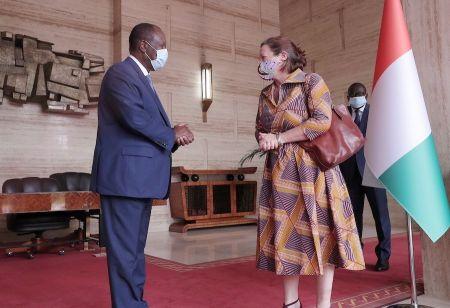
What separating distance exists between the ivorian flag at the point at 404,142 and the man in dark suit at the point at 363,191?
45.3 inches

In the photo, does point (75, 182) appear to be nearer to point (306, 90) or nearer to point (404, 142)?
point (306, 90)

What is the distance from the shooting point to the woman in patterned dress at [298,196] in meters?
1.67

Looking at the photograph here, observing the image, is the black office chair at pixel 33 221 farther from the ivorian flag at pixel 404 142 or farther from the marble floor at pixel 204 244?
the ivorian flag at pixel 404 142

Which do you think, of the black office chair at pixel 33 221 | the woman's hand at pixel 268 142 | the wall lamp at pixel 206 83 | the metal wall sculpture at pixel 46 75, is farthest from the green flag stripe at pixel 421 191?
the wall lamp at pixel 206 83

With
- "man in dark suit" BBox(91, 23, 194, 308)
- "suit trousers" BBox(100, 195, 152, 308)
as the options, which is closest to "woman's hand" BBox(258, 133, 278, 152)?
"man in dark suit" BBox(91, 23, 194, 308)

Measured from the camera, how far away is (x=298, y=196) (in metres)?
1.71

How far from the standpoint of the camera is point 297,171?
172 centimetres

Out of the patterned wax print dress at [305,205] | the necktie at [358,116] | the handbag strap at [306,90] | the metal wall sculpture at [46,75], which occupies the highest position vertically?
the metal wall sculpture at [46,75]

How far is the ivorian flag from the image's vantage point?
76.5 inches

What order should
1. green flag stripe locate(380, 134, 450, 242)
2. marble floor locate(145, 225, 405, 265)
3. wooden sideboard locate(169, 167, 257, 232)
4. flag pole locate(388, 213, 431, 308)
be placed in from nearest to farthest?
green flag stripe locate(380, 134, 450, 242) → flag pole locate(388, 213, 431, 308) → marble floor locate(145, 225, 405, 265) → wooden sideboard locate(169, 167, 257, 232)

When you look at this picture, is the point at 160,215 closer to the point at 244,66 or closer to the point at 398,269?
the point at 244,66

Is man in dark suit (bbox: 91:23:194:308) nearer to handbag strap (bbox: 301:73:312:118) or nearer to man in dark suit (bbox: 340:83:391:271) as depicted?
handbag strap (bbox: 301:73:312:118)

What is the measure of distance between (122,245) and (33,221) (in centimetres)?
299

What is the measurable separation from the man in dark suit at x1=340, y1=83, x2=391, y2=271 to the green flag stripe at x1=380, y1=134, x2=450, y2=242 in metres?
1.24
